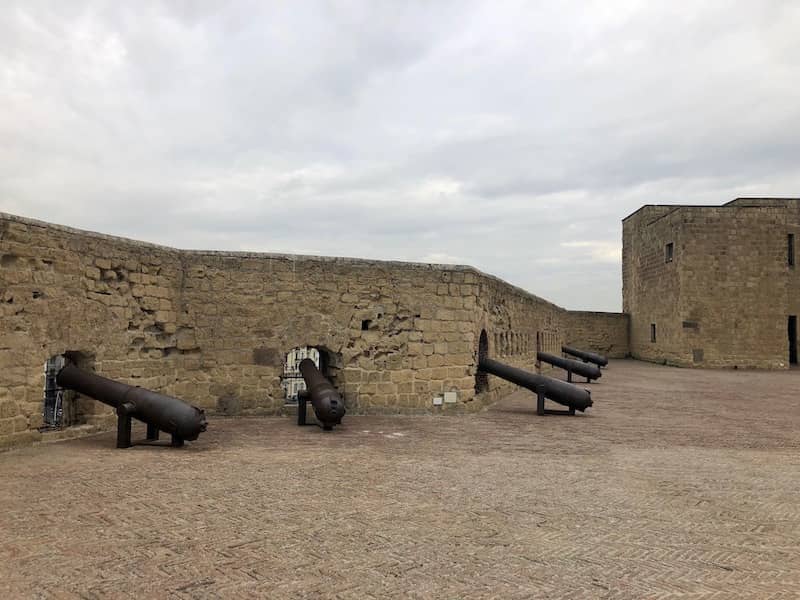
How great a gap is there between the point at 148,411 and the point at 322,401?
2.33 m

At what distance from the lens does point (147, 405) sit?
6875 millimetres

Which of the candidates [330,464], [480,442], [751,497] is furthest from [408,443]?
[751,497]

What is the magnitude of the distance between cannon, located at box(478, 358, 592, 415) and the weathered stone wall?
2180cm

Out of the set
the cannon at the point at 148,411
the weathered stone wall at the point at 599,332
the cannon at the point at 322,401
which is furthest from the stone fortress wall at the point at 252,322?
the weathered stone wall at the point at 599,332

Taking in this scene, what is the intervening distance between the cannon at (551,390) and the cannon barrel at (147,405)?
6.14 metres

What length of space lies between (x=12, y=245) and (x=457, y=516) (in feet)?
19.7

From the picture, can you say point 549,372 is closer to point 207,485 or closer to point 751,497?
point 751,497

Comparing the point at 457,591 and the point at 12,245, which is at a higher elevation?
the point at 12,245

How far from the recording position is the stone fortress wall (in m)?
7.86

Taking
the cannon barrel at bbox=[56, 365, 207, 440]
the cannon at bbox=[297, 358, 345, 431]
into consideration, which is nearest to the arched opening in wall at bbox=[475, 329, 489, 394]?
the cannon at bbox=[297, 358, 345, 431]

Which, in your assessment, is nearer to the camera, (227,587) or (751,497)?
(227,587)

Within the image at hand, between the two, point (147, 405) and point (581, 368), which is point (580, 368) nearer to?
point (581, 368)

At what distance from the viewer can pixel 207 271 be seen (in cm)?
952

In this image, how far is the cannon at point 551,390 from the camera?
10312mm
